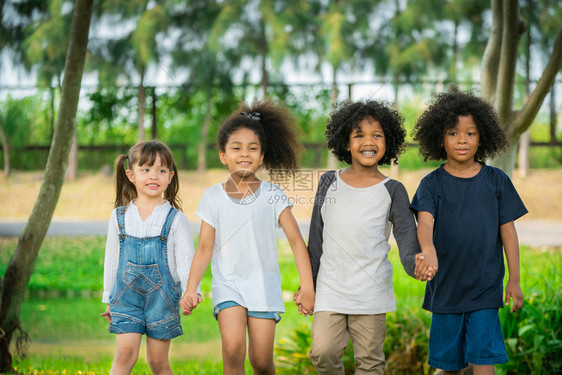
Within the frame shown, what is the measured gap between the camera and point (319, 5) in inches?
461

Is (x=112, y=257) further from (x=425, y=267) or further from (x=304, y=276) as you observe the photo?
(x=425, y=267)

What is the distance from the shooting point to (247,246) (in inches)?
97.6

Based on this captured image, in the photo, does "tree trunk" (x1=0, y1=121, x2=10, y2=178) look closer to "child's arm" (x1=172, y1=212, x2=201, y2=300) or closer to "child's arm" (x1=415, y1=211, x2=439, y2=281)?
"child's arm" (x1=172, y1=212, x2=201, y2=300)

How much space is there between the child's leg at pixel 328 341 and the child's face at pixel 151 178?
2.86 feet

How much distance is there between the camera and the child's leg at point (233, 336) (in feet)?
7.81

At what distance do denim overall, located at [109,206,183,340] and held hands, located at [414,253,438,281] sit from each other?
3.32ft

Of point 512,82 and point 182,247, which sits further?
point 512,82

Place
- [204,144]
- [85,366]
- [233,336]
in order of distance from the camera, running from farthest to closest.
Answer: [204,144], [85,366], [233,336]

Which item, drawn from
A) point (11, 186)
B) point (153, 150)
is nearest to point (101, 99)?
point (11, 186)

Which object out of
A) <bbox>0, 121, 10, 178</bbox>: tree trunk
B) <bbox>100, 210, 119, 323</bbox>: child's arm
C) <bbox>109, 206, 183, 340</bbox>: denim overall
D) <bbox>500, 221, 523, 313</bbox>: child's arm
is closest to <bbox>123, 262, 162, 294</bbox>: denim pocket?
<bbox>109, 206, 183, 340</bbox>: denim overall

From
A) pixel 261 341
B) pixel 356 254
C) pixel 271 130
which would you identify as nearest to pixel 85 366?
pixel 261 341

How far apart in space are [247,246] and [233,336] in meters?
0.37

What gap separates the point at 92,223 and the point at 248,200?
9015mm

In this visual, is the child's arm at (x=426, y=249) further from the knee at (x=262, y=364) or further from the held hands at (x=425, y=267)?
the knee at (x=262, y=364)
